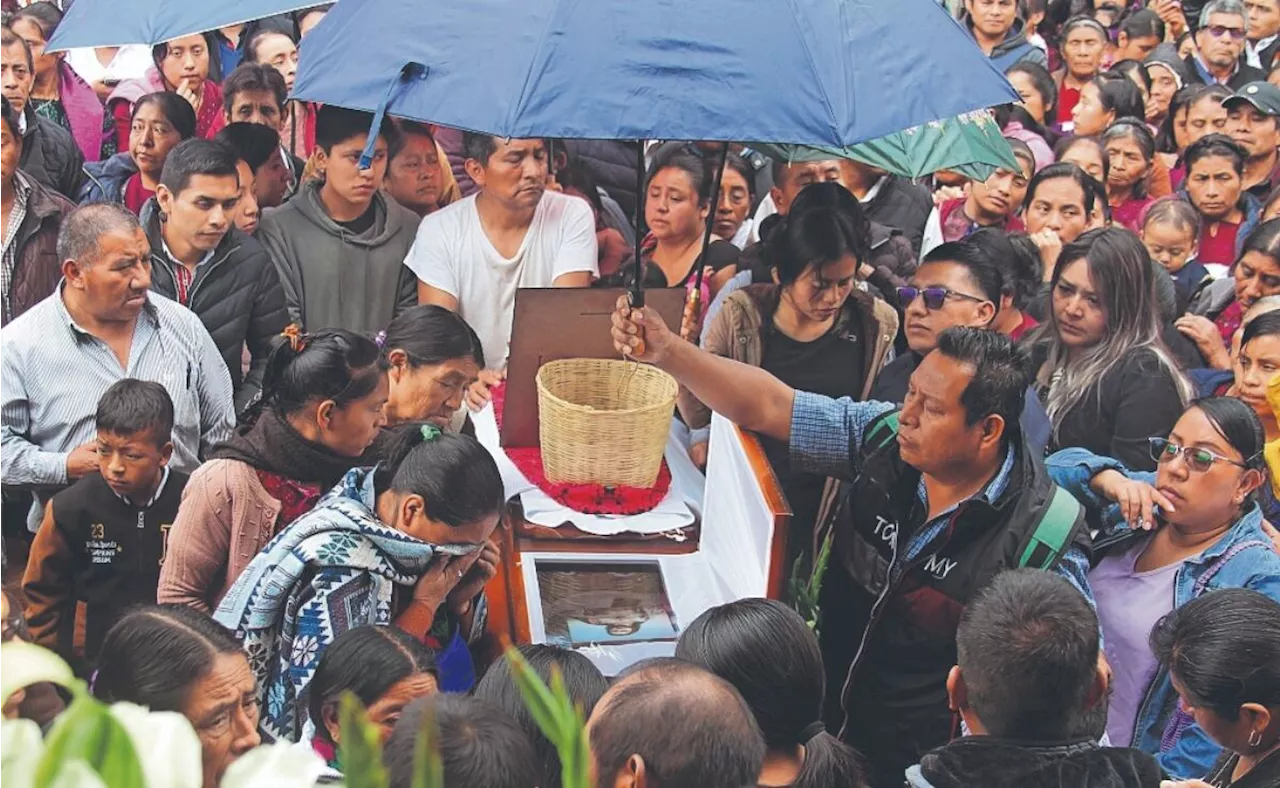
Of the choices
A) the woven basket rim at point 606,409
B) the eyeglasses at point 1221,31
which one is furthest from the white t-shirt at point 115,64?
the eyeglasses at point 1221,31

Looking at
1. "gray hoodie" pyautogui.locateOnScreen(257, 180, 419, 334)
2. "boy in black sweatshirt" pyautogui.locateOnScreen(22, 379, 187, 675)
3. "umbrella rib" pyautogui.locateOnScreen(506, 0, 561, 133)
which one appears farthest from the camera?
"gray hoodie" pyautogui.locateOnScreen(257, 180, 419, 334)

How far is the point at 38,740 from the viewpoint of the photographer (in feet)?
3.19

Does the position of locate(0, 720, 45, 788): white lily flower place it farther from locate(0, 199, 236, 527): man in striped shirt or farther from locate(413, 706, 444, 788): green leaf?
locate(0, 199, 236, 527): man in striped shirt

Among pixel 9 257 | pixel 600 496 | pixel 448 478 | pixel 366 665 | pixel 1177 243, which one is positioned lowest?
pixel 600 496

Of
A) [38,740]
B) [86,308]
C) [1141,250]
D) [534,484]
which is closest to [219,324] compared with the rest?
[86,308]

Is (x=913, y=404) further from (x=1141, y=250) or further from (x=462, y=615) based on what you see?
(x=1141, y=250)

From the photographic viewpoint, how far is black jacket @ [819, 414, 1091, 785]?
2.67m

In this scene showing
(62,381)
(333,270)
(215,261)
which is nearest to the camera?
(62,381)

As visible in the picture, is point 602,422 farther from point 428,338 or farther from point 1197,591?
point 1197,591

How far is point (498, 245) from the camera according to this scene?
4.31 meters

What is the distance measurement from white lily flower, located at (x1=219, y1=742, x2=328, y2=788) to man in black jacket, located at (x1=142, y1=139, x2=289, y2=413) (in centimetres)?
318

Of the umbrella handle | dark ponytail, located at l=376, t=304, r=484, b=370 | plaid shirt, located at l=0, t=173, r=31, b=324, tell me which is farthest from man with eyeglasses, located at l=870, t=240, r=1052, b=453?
plaid shirt, located at l=0, t=173, r=31, b=324

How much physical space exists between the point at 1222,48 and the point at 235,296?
7.10 meters

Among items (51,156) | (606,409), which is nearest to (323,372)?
(606,409)
